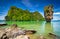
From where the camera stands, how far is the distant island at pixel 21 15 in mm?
2594

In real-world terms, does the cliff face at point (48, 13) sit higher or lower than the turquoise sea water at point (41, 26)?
higher

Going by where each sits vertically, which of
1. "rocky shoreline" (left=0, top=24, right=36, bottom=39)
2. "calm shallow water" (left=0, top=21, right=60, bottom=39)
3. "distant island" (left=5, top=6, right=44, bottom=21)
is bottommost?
"rocky shoreline" (left=0, top=24, right=36, bottom=39)

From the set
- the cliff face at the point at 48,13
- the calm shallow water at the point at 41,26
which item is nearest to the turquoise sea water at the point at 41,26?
the calm shallow water at the point at 41,26

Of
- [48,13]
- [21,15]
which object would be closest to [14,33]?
[21,15]

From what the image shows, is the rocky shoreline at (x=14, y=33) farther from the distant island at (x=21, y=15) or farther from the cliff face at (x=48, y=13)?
the cliff face at (x=48, y=13)

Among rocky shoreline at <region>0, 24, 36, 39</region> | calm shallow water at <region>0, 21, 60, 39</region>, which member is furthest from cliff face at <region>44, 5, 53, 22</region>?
rocky shoreline at <region>0, 24, 36, 39</region>

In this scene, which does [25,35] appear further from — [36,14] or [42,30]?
[36,14]

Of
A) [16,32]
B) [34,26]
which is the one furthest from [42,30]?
[16,32]

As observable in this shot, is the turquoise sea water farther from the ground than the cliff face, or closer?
closer

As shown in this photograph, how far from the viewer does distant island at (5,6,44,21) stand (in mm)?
2594

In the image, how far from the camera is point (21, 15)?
2.63 m

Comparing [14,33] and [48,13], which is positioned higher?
[48,13]

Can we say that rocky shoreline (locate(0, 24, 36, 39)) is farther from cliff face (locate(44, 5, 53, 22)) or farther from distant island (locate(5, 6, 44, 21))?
cliff face (locate(44, 5, 53, 22))

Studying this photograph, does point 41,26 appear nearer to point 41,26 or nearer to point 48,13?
point 41,26
